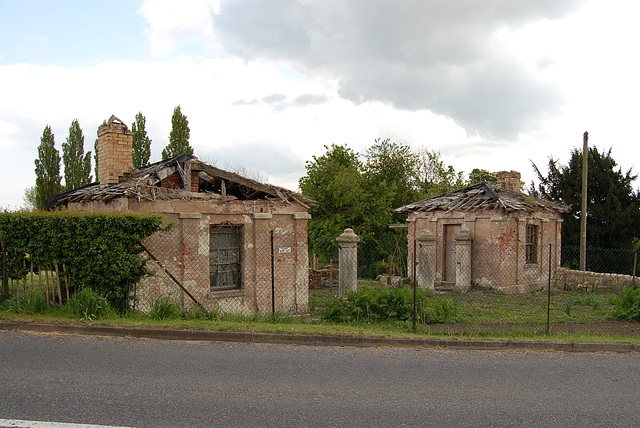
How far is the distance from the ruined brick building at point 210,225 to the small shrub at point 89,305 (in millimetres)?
1925

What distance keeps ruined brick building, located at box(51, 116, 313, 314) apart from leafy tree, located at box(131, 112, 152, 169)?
1895 centimetres

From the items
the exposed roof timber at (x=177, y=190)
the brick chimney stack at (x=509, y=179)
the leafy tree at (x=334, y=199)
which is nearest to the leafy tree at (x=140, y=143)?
the leafy tree at (x=334, y=199)

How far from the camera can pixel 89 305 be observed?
813 centimetres

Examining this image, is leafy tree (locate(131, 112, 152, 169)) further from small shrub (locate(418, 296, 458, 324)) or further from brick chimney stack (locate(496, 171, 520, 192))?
small shrub (locate(418, 296, 458, 324))

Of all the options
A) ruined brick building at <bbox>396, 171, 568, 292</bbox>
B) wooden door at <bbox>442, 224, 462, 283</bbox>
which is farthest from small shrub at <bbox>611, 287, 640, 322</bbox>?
wooden door at <bbox>442, 224, 462, 283</bbox>

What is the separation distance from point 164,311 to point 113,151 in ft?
17.9

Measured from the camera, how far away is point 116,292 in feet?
27.8

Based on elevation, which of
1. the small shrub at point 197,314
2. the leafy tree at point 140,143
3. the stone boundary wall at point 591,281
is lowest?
the stone boundary wall at point 591,281

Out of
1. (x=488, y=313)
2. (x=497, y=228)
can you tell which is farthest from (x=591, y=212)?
(x=488, y=313)

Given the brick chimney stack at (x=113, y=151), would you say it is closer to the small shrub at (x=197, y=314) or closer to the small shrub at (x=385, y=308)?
the small shrub at (x=197, y=314)

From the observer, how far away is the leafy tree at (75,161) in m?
31.7

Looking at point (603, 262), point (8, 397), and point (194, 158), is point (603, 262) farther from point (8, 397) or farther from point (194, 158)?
point (8, 397)

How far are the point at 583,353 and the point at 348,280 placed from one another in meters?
6.94

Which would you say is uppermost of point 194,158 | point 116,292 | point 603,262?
point 194,158
